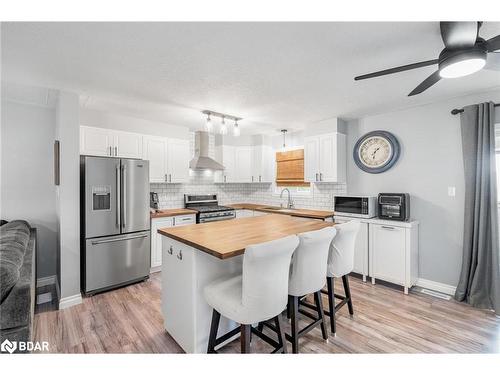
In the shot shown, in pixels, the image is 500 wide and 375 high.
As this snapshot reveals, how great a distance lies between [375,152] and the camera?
3648 mm

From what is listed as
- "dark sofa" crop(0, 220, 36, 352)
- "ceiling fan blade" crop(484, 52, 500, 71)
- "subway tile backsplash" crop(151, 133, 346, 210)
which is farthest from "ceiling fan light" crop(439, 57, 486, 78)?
"dark sofa" crop(0, 220, 36, 352)

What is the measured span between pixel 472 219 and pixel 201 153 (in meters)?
4.18

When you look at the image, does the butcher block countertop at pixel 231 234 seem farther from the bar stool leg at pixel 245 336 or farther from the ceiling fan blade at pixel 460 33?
the ceiling fan blade at pixel 460 33

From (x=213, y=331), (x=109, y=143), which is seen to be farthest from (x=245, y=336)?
(x=109, y=143)

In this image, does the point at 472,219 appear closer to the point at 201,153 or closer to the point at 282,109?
the point at 282,109

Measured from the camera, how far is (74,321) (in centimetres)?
236

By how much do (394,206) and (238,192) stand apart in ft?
11.0

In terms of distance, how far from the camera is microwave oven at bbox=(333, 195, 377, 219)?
337 cm

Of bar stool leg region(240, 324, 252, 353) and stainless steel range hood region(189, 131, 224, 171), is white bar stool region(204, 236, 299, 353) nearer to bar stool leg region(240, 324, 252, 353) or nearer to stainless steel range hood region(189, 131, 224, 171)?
bar stool leg region(240, 324, 252, 353)

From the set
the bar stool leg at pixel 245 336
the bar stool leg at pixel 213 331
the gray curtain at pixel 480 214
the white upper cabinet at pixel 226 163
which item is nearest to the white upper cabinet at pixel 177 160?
the white upper cabinet at pixel 226 163

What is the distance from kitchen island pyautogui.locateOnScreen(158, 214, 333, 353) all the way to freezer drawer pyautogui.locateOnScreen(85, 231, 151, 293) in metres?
1.37

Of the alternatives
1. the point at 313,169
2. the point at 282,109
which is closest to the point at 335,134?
the point at 313,169

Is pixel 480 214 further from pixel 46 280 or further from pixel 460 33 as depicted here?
pixel 46 280

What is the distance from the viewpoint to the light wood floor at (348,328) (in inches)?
77.7
